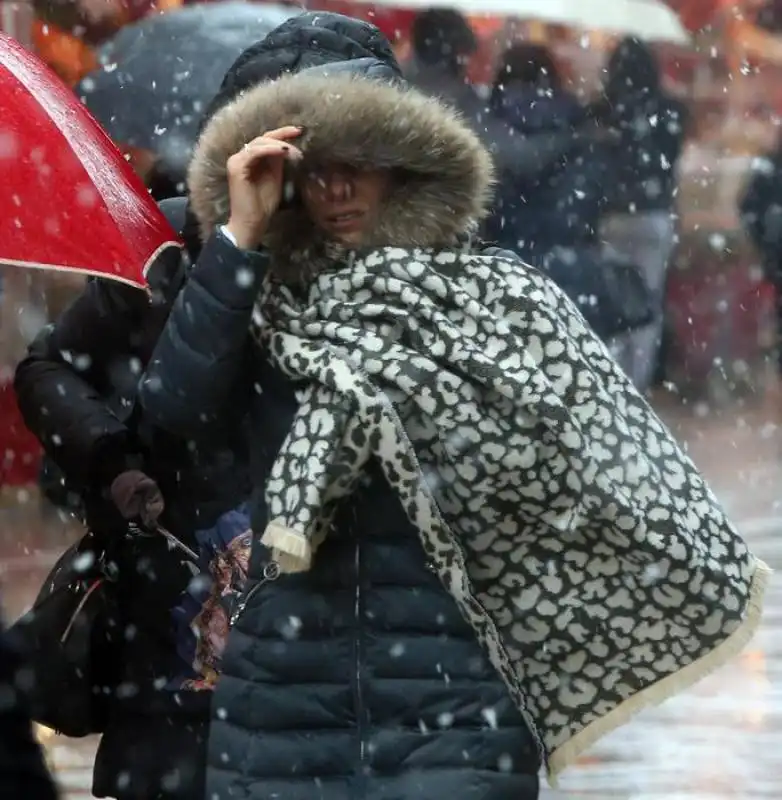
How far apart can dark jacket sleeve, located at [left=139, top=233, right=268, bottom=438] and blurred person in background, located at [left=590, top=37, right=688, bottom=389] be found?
6.00 meters

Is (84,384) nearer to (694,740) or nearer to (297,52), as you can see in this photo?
(297,52)

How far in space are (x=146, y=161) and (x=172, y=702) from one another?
114 inches

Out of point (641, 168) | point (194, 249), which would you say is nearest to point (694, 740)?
point (194, 249)

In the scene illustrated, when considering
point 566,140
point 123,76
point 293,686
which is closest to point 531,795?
point 293,686

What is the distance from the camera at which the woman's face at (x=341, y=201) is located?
3770 mm

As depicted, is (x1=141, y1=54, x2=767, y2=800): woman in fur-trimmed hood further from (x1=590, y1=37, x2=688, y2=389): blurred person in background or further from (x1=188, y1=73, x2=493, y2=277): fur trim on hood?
(x1=590, y1=37, x2=688, y2=389): blurred person in background

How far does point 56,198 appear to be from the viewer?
3.76 metres

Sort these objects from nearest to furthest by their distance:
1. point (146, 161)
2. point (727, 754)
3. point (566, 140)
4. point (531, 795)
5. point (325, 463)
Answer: point (325, 463), point (531, 795), point (727, 754), point (146, 161), point (566, 140)

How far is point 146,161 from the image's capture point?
709 centimetres

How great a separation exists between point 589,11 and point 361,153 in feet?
25.7

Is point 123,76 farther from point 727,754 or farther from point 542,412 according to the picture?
point 542,412

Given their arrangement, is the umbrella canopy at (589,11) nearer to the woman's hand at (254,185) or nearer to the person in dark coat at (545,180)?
the person in dark coat at (545,180)

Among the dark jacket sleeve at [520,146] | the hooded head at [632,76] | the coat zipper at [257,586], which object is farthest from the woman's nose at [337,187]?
the hooded head at [632,76]

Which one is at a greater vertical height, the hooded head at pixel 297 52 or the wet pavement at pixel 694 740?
the hooded head at pixel 297 52
